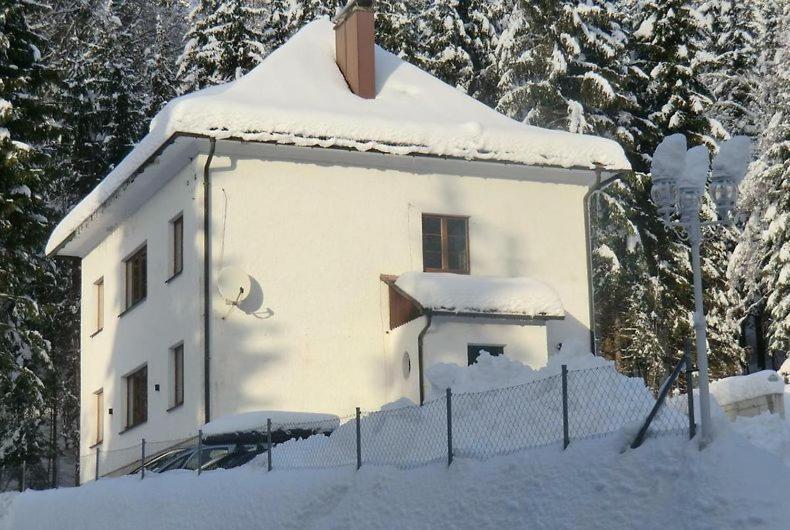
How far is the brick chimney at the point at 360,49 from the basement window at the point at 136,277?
5708 millimetres

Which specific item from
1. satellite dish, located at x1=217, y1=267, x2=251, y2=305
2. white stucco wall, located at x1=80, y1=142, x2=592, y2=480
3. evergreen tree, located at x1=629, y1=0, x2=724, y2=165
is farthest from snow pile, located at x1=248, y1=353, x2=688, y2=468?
evergreen tree, located at x1=629, y1=0, x2=724, y2=165

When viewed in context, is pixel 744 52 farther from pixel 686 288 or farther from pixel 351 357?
pixel 351 357

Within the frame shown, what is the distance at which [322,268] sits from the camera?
25.3m

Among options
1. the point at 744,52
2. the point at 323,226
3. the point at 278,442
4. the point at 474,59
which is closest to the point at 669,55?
the point at 474,59

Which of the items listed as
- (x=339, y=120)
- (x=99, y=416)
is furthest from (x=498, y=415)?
(x=99, y=416)

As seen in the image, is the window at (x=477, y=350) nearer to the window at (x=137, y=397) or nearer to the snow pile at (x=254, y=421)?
the snow pile at (x=254, y=421)

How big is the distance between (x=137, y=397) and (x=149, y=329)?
1992 millimetres

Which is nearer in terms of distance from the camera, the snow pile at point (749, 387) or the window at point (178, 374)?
the snow pile at point (749, 387)

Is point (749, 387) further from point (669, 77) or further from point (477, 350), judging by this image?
point (669, 77)

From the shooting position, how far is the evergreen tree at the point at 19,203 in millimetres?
32500

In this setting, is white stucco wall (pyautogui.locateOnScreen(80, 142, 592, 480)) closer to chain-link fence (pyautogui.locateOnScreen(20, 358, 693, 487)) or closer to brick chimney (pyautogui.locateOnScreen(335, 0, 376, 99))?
brick chimney (pyautogui.locateOnScreen(335, 0, 376, 99))

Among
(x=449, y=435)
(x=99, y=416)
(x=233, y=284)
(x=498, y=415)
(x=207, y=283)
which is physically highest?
(x=207, y=283)

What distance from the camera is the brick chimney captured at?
2758cm

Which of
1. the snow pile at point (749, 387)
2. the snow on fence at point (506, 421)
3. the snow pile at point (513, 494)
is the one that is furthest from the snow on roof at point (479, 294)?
the snow on fence at point (506, 421)
